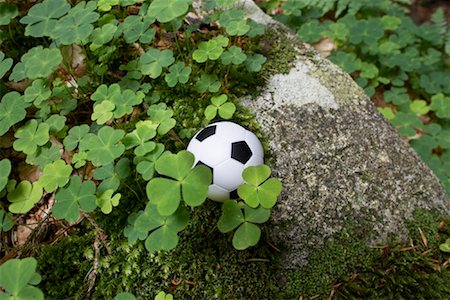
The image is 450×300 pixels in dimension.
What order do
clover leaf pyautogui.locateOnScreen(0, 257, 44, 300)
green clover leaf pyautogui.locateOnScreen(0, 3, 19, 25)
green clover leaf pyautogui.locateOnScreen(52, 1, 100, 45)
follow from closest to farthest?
clover leaf pyautogui.locateOnScreen(0, 257, 44, 300) → green clover leaf pyautogui.locateOnScreen(52, 1, 100, 45) → green clover leaf pyautogui.locateOnScreen(0, 3, 19, 25)

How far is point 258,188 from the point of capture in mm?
1834

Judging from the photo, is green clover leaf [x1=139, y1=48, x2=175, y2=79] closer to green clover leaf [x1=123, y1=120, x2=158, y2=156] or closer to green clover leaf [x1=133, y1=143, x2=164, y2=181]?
green clover leaf [x1=123, y1=120, x2=158, y2=156]

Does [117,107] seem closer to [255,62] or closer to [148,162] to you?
[148,162]

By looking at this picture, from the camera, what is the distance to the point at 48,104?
2.45 meters

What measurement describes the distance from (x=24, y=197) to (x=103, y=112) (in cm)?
62

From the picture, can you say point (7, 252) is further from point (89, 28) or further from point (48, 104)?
point (89, 28)

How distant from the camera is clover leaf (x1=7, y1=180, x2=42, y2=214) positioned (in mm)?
2064

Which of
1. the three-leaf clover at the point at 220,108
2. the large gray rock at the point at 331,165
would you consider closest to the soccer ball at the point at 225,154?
the three-leaf clover at the point at 220,108

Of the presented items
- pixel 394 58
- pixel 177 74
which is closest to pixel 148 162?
pixel 177 74

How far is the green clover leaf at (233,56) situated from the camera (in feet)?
7.95

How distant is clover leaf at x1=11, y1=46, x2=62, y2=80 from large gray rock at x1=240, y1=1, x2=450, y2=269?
1.20 meters

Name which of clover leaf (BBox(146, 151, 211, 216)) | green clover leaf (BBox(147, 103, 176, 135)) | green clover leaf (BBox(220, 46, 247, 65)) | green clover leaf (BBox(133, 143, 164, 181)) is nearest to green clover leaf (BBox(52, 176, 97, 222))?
green clover leaf (BBox(133, 143, 164, 181))

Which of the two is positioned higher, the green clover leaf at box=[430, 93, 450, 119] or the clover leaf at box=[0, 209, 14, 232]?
the clover leaf at box=[0, 209, 14, 232]

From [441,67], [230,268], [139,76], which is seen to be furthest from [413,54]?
[230,268]
